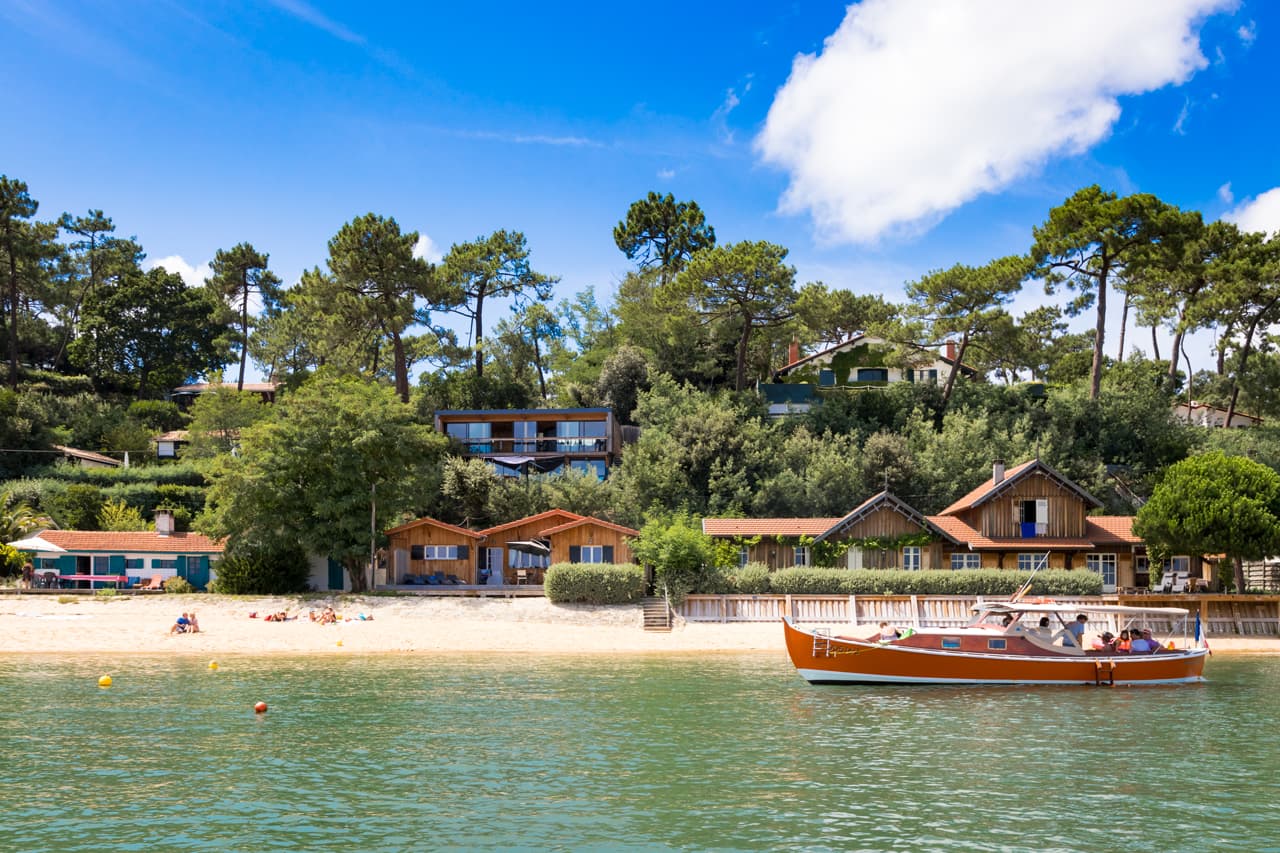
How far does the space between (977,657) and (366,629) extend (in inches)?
977

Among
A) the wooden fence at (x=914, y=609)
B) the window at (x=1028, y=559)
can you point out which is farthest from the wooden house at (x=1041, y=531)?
the wooden fence at (x=914, y=609)

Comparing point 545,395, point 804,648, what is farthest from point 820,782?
point 545,395

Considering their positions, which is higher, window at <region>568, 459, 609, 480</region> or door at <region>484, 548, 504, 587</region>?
window at <region>568, 459, 609, 480</region>

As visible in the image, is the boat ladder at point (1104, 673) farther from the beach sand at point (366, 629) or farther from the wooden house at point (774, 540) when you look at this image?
the wooden house at point (774, 540)

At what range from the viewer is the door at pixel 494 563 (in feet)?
182

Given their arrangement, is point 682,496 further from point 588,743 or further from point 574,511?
point 588,743

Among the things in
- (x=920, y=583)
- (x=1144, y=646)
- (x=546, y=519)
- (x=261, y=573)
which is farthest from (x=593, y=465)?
(x=1144, y=646)

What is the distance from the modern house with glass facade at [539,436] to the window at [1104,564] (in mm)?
29728

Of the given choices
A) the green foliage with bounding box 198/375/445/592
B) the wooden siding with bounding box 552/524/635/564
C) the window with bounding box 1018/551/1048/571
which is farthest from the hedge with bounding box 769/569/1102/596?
the green foliage with bounding box 198/375/445/592

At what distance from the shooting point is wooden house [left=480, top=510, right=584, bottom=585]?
181ft

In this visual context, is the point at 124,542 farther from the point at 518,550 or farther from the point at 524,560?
the point at 524,560

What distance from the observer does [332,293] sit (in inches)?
2820

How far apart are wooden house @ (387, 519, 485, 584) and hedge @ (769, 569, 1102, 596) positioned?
16.3m

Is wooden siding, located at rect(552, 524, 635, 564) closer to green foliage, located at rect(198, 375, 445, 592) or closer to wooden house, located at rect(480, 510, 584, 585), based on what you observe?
wooden house, located at rect(480, 510, 584, 585)
